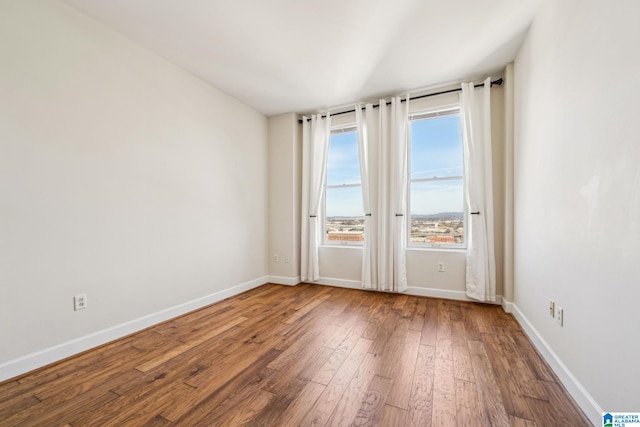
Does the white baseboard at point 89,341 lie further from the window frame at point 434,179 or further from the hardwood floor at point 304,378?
the window frame at point 434,179

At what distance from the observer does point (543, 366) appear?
71.4 inches

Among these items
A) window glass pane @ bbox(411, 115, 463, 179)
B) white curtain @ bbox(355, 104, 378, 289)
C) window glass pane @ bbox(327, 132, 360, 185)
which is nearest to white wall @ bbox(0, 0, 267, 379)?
window glass pane @ bbox(327, 132, 360, 185)

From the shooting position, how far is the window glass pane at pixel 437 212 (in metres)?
3.38

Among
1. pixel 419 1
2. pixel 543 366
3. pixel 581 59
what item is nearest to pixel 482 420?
pixel 543 366

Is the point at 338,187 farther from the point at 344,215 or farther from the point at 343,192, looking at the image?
the point at 344,215

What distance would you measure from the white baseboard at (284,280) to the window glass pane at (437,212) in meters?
1.87

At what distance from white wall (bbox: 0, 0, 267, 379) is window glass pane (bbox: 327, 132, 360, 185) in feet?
5.61

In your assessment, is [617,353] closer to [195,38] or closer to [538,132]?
[538,132]

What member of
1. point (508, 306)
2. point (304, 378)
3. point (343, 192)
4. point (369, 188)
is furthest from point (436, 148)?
point (304, 378)

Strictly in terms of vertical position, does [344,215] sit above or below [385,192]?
below

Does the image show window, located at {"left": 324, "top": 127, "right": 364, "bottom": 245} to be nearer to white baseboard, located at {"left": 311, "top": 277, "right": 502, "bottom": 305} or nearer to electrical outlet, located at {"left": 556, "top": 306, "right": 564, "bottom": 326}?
white baseboard, located at {"left": 311, "top": 277, "right": 502, "bottom": 305}

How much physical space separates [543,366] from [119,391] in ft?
9.24

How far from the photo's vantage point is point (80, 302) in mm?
2059

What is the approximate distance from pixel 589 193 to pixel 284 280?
11.8 ft
